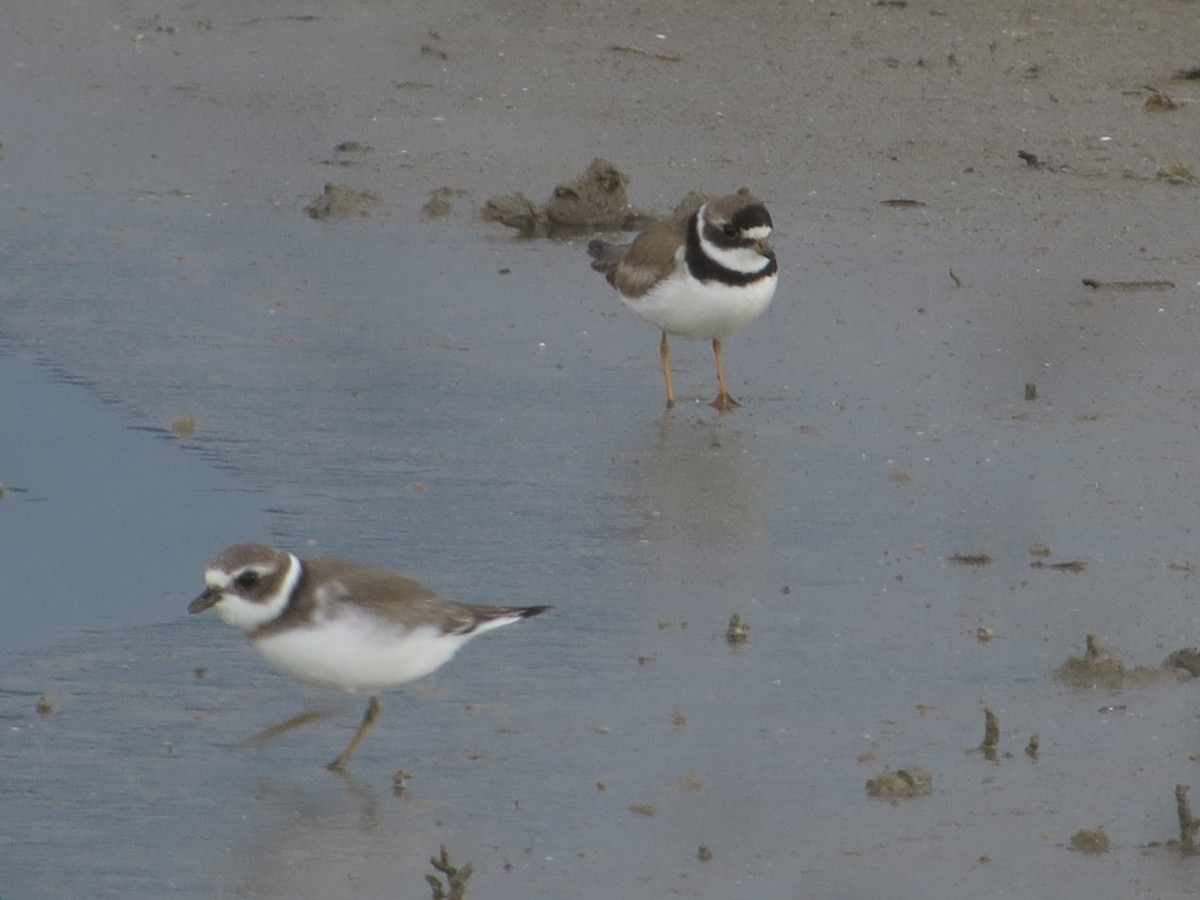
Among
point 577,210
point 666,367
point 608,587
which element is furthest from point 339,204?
point 608,587

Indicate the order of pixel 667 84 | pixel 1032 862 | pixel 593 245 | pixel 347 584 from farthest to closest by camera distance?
1. pixel 667 84
2. pixel 593 245
3. pixel 347 584
4. pixel 1032 862

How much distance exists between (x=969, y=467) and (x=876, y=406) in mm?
664

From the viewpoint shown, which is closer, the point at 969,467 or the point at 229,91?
the point at 969,467

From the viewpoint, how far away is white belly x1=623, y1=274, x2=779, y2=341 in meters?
7.85

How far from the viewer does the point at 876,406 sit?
768 centimetres

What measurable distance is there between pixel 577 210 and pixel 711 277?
1.76 m

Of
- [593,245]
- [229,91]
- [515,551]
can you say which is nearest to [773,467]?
[515,551]

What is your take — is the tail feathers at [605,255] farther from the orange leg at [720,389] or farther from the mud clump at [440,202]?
the mud clump at [440,202]

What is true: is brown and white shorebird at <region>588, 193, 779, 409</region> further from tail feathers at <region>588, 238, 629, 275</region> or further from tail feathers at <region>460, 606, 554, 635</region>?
tail feathers at <region>460, 606, 554, 635</region>

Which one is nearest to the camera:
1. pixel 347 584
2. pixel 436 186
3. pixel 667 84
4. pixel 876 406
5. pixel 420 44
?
pixel 347 584

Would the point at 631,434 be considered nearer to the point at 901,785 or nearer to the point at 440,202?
the point at 440,202

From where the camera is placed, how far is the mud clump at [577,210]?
9508 millimetres

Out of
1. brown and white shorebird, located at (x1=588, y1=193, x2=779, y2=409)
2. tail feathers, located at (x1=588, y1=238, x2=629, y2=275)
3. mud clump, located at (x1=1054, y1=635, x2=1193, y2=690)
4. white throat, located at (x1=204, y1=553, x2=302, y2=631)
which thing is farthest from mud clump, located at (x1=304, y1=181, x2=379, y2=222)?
mud clump, located at (x1=1054, y1=635, x2=1193, y2=690)

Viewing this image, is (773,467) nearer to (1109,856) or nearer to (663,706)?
(663,706)
